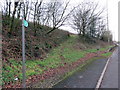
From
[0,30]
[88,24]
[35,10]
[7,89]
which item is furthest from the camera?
[88,24]

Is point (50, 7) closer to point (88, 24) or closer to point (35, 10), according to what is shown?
point (35, 10)

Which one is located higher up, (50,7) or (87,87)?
(50,7)

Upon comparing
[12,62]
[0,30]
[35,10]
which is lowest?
[12,62]

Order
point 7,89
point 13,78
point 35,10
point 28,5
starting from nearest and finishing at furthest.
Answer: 1. point 7,89
2. point 13,78
3. point 28,5
4. point 35,10

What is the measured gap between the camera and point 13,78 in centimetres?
582

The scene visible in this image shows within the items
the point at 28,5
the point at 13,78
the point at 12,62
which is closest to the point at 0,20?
the point at 28,5

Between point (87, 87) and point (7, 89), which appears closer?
point (7, 89)

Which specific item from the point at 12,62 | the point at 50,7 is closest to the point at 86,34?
the point at 50,7

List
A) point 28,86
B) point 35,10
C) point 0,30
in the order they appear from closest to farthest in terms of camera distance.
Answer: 1. point 28,86
2. point 0,30
3. point 35,10

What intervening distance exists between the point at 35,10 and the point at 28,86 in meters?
10.8

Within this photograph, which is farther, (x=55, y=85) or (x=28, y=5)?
(x=28, y=5)

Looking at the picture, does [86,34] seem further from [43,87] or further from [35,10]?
[43,87]

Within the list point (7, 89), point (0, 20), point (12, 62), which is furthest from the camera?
point (0, 20)

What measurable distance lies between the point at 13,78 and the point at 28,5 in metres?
9.46
